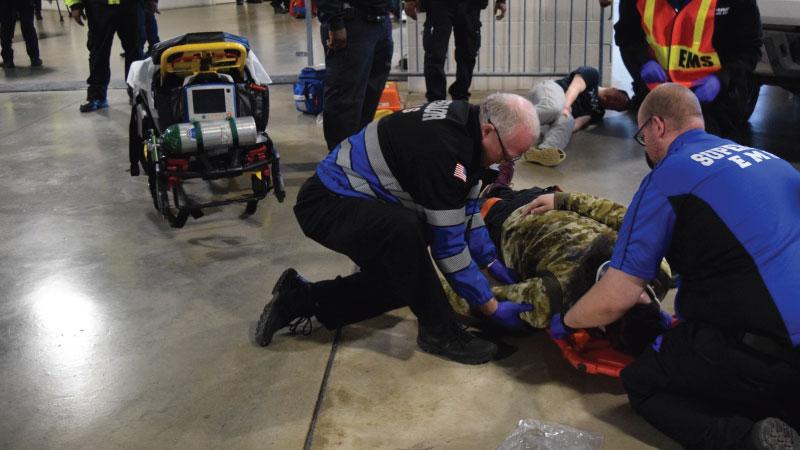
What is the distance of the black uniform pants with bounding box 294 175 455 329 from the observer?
309 cm

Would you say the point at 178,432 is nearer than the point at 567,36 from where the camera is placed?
Yes

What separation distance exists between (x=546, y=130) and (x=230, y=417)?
11.9 ft

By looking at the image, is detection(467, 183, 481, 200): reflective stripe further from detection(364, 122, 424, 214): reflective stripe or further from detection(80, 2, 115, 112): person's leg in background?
detection(80, 2, 115, 112): person's leg in background

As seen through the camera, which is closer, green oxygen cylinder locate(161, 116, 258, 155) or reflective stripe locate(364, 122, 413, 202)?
reflective stripe locate(364, 122, 413, 202)

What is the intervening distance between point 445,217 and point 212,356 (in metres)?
1.07

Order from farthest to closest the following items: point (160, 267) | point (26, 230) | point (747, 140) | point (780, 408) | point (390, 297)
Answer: point (747, 140)
point (26, 230)
point (160, 267)
point (390, 297)
point (780, 408)

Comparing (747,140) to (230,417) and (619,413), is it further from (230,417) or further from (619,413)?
(230,417)

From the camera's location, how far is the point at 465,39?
6367 mm

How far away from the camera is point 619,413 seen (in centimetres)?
289

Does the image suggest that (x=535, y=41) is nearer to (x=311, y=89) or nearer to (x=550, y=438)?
(x=311, y=89)

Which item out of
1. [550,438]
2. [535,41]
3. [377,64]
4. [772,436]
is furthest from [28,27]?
[772,436]

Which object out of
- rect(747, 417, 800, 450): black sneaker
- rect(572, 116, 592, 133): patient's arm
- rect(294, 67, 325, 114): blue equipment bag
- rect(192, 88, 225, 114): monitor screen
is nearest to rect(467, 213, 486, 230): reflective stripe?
rect(747, 417, 800, 450): black sneaker

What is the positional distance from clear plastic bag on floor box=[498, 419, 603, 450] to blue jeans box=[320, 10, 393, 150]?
2576 mm

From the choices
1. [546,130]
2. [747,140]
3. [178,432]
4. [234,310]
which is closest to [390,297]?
[234,310]
